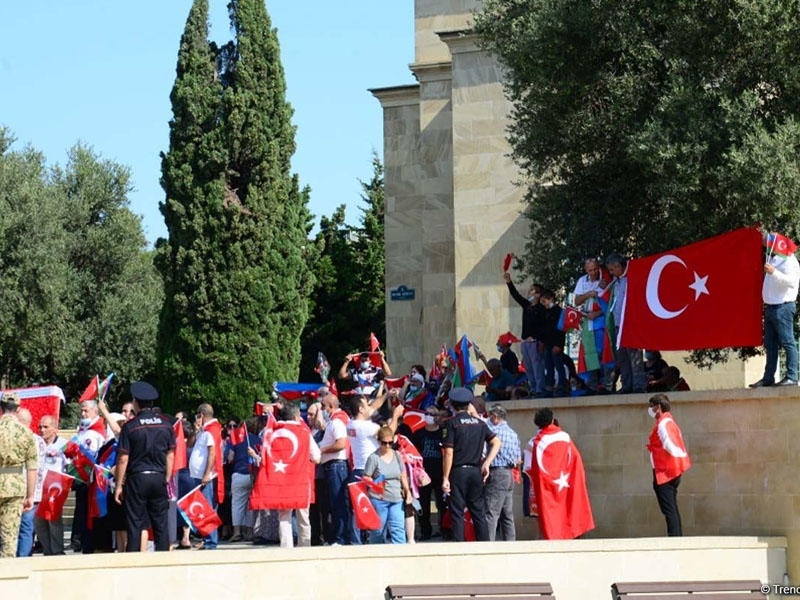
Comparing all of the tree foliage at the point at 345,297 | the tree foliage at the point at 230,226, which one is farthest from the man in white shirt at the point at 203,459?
the tree foliage at the point at 345,297

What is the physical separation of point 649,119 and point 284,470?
735 centimetres

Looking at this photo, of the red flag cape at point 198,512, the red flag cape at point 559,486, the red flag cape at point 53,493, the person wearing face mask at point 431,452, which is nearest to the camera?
the red flag cape at point 559,486

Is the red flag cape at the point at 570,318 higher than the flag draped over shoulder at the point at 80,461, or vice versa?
the red flag cape at the point at 570,318

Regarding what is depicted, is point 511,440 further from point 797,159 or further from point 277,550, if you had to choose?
point 797,159

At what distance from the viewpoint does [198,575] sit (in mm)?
14297

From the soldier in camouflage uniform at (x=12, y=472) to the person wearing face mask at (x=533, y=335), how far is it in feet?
24.2

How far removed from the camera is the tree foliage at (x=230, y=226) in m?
34.2

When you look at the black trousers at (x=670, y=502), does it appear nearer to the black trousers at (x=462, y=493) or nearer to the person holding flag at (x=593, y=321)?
the black trousers at (x=462, y=493)

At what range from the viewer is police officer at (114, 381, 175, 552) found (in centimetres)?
1598

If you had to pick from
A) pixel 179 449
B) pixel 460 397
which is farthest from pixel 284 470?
pixel 460 397

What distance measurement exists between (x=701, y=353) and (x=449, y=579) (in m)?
7.49

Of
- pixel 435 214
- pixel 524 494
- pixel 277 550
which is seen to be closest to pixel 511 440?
pixel 524 494

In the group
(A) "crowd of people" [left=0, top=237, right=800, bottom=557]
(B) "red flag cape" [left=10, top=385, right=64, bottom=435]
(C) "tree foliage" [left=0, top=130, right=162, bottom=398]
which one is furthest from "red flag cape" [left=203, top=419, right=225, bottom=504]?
(C) "tree foliage" [left=0, top=130, right=162, bottom=398]

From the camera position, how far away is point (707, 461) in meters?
17.4
